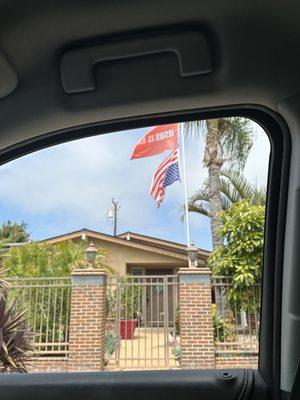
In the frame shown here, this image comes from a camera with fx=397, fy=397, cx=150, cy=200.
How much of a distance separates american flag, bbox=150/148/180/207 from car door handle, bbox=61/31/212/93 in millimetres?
5216

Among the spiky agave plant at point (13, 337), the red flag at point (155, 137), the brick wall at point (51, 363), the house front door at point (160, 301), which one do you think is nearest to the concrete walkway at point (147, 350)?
the house front door at point (160, 301)

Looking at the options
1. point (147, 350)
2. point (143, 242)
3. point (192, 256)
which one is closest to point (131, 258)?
point (143, 242)

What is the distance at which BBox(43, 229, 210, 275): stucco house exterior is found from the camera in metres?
9.32

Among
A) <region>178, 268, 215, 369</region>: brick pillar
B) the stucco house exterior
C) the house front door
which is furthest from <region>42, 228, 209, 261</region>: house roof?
<region>178, 268, 215, 369</region>: brick pillar

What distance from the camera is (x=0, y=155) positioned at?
4.76 feet

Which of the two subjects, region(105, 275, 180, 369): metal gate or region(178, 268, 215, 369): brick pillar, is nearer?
region(178, 268, 215, 369): brick pillar

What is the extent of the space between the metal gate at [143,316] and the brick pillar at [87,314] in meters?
0.21

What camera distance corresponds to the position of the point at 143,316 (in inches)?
229

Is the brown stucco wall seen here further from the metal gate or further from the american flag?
the metal gate

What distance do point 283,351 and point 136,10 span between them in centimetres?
111

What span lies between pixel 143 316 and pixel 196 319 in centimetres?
86

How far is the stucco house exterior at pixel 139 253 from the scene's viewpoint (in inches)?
367

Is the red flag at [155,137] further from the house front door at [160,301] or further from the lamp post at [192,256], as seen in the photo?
the house front door at [160,301]

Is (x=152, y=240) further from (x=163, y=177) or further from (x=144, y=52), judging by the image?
(x=144, y=52)
